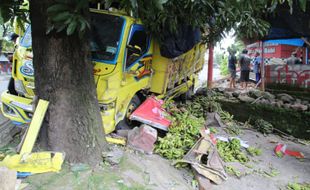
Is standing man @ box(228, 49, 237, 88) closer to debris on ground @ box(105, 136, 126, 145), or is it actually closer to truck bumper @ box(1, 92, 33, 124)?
debris on ground @ box(105, 136, 126, 145)

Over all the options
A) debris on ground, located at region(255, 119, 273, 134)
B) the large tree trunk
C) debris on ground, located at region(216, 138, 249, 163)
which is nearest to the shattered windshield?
the large tree trunk

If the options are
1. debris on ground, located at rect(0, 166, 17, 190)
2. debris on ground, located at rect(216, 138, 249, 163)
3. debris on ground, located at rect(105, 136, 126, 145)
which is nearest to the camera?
debris on ground, located at rect(0, 166, 17, 190)

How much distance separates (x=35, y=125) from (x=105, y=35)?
6.63ft

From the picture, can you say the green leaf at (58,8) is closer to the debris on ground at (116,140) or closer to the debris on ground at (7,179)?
the debris on ground at (7,179)

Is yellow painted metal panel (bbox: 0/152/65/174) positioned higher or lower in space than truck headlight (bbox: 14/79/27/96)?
lower

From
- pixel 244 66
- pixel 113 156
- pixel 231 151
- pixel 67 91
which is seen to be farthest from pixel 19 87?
pixel 244 66

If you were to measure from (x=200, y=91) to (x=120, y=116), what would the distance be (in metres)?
4.28

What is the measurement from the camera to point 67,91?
3.64 metres

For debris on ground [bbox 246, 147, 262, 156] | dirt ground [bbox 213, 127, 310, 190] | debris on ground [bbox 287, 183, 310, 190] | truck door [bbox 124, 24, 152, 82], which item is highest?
truck door [bbox 124, 24, 152, 82]

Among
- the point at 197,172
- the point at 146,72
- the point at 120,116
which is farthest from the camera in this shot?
the point at 146,72

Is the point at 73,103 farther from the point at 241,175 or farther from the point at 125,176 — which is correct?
the point at 241,175

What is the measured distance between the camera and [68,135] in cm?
373

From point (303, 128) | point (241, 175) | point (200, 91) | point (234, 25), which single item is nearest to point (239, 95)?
point (200, 91)

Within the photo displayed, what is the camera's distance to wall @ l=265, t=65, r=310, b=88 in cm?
946
